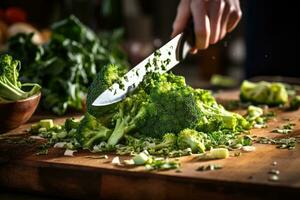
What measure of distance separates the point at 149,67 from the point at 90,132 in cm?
26

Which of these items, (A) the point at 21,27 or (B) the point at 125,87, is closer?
(B) the point at 125,87

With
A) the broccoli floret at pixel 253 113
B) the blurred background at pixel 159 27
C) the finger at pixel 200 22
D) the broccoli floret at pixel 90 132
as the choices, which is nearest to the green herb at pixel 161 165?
the broccoli floret at pixel 90 132

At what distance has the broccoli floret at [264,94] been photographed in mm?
2170

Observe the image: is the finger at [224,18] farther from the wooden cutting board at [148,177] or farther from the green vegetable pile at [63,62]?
the wooden cutting board at [148,177]

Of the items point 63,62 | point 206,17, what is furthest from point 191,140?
point 63,62

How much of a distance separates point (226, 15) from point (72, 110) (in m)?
0.62

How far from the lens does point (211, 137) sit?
1641 mm

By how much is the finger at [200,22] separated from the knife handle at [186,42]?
0.7 inches

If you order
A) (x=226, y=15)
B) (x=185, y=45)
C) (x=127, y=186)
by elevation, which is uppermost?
(x=226, y=15)

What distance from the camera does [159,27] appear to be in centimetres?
549

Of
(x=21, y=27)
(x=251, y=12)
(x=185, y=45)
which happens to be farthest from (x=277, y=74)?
(x=21, y=27)

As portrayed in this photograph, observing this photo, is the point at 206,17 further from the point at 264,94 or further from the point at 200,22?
the point at 264,94

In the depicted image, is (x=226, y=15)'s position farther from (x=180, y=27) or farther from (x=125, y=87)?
(x=125, y=87)

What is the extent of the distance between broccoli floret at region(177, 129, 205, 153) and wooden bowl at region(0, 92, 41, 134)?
41 centimetres
